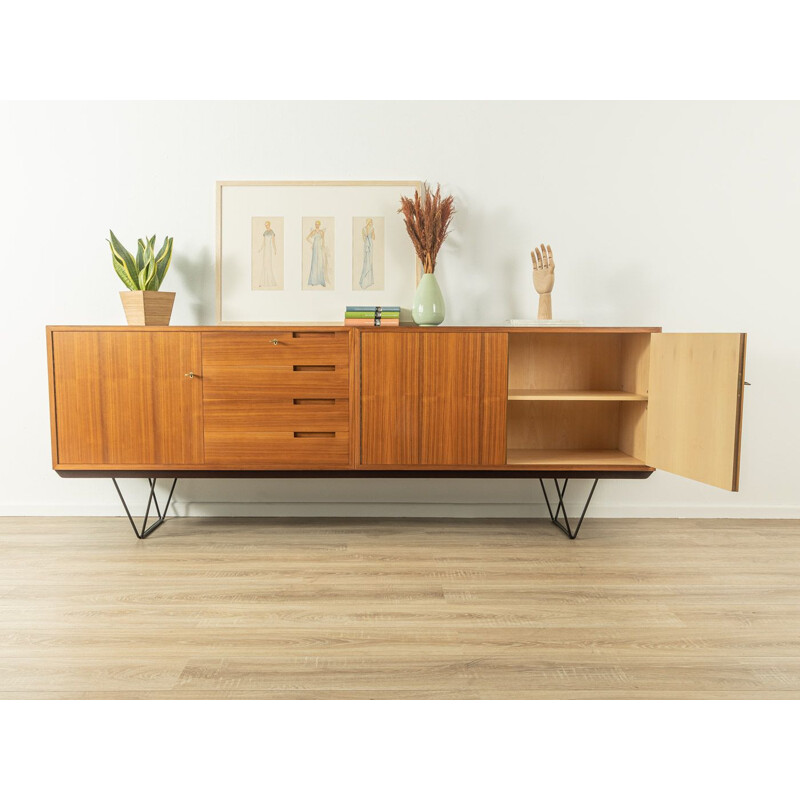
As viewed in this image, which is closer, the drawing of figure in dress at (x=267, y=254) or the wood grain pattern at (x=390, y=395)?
the wood grain pattern at (x=390, y=395)

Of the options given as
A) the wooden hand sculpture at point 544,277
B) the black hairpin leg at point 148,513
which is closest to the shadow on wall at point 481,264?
the wooden hand sculpture at point 544,277

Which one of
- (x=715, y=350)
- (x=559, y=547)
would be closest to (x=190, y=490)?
(x=559, y=547)

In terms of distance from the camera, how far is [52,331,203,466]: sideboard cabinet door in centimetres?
263

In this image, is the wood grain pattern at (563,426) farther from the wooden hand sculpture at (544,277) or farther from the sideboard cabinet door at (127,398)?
the sideboard cabinet door at (127,398)

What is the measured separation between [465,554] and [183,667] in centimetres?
124

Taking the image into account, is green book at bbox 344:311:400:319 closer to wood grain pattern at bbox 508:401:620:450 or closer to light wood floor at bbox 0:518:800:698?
wood grain pattern at bbox 508:401:620:450

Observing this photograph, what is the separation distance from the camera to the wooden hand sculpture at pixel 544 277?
2859 millimetres

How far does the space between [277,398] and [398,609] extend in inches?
39.9

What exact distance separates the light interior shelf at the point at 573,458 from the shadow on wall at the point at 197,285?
5.12 ft

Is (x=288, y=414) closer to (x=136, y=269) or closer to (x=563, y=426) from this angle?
(x=136, y=269)

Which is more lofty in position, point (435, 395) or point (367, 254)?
point (367, 254)

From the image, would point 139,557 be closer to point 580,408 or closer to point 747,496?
point 580,408

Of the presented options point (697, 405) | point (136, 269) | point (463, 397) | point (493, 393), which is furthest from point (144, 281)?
point (697, 405)

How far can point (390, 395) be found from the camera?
2.64 m
